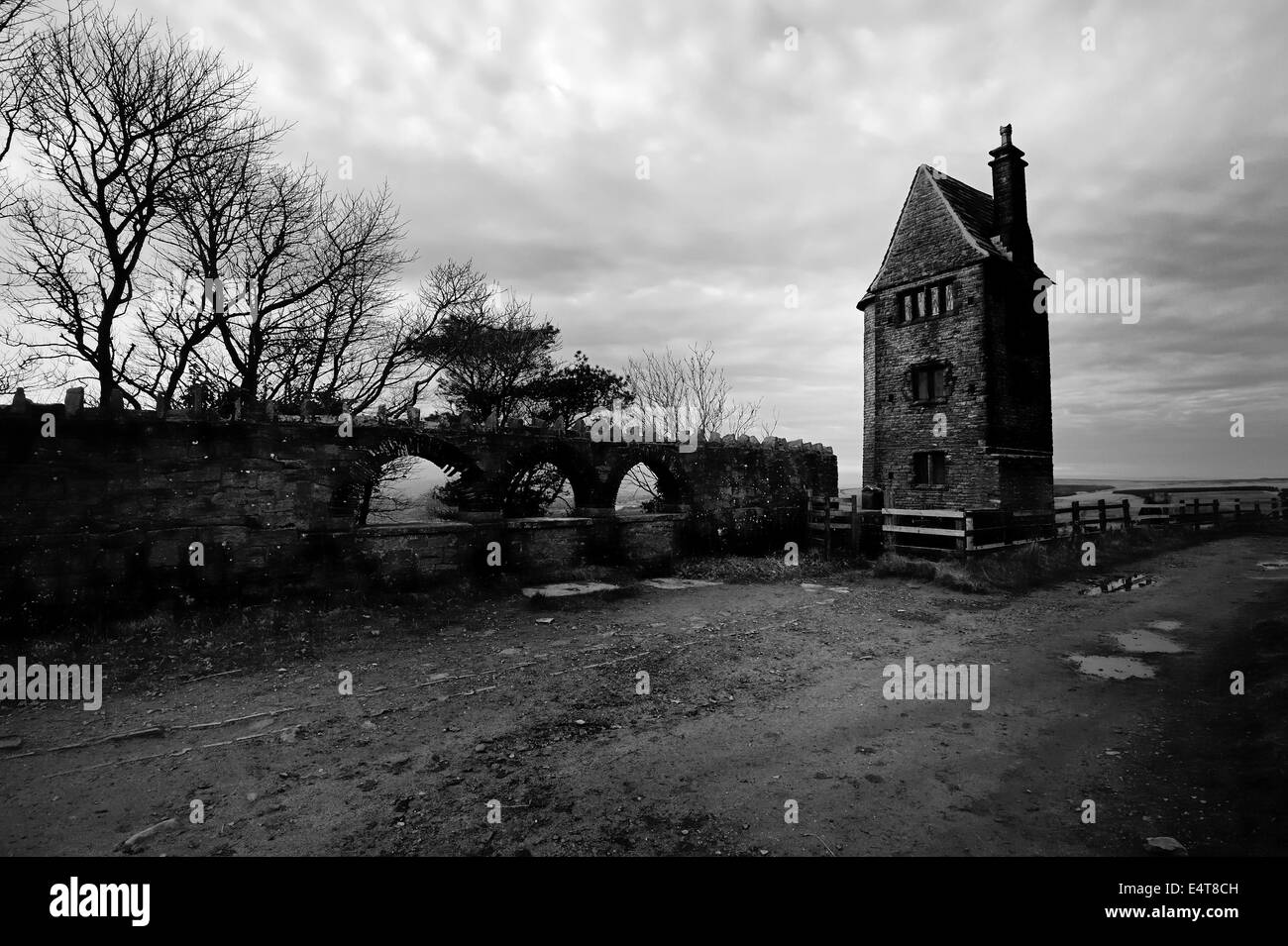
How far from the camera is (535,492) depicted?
1936 cm

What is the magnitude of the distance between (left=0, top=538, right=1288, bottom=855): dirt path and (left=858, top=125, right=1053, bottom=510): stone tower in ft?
34.4

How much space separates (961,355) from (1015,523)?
581 cm

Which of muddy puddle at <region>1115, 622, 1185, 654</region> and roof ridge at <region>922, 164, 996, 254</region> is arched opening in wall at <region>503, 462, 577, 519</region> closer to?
muddy puddle at <region>1115, 622, 1185, 654</region>

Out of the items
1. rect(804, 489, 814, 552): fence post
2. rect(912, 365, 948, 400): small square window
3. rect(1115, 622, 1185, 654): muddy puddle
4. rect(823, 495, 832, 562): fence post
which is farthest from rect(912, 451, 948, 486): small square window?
rect(1115, 622, 1185, 654): muddy puddle

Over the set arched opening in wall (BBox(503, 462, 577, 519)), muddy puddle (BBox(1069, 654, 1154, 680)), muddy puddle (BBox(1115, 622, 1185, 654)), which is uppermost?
arched opening in wall (BBox(503, 462, 577, 519))

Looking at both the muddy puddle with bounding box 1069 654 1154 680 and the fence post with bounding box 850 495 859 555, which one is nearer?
the muddy puddle with bounding box 1069 654 1154 680

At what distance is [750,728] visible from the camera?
561 cm

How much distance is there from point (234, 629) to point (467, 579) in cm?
395

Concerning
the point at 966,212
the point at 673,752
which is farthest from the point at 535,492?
the point at 966,212

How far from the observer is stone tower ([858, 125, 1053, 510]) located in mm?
18547

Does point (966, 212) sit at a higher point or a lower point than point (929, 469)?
higher

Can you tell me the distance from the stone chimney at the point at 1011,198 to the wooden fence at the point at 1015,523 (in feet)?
30.1

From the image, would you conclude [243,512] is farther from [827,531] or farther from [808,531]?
[808,531]

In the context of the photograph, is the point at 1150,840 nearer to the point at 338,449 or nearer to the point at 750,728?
the point at 750,728
